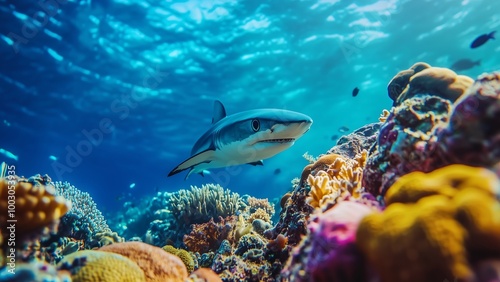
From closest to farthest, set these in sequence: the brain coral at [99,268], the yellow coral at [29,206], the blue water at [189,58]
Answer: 1. the yellow coral at [29,206]
2. the brain coral at [99,268]
3. the blue water at [189,58]

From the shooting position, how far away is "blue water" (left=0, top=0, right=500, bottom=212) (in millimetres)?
18734

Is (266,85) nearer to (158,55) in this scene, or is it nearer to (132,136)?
(158,55)

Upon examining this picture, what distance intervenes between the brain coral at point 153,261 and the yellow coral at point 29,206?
3.93 feet

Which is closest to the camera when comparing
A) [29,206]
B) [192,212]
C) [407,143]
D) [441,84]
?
[29,206]

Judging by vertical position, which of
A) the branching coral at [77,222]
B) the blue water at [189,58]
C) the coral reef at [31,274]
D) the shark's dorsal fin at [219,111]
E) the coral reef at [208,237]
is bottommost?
the coral reef at [31,274]

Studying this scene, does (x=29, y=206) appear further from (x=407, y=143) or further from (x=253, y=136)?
(x=407, y=143)

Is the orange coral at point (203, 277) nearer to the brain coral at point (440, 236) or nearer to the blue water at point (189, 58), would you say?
the brain coral at point (440, 236)

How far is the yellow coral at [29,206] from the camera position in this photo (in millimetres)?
2023

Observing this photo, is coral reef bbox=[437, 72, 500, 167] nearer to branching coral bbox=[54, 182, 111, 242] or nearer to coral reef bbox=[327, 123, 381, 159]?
coral reef bbox=[327, 123, 381, 159]

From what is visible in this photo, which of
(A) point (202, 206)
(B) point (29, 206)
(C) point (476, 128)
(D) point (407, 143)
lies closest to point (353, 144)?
(A) point (202, 206)

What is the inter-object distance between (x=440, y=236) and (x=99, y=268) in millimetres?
2523

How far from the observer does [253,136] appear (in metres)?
4.13

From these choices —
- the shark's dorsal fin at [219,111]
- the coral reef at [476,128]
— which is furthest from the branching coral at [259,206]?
the coral reef at [476,128]

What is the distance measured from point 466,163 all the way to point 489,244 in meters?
0.88
